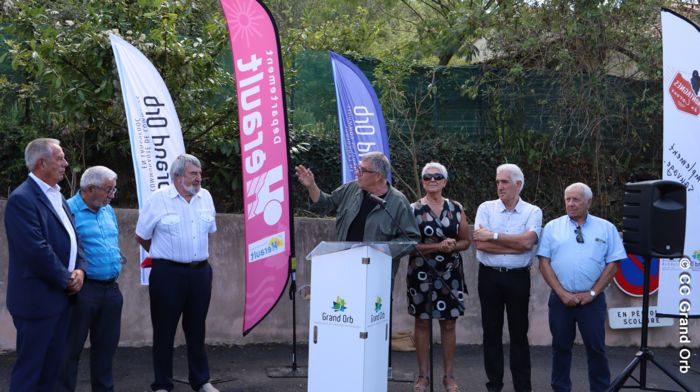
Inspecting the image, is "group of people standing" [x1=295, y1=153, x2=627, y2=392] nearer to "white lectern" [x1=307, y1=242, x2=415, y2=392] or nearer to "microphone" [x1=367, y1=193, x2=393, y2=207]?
"microphone" [x1=367, y1=193, x2=393, y2=207]

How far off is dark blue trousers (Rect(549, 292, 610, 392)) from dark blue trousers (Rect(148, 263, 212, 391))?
2.79 metres

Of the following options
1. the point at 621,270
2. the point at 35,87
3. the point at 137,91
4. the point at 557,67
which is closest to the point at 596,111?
the point at 557,67

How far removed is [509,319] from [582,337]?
1.90 feet

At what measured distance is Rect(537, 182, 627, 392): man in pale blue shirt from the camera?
5664 millimetres

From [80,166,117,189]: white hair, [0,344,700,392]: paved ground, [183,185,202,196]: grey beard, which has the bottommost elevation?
[0,344,700,392]: paved ground

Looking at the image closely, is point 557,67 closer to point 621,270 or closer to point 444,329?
point 621,270

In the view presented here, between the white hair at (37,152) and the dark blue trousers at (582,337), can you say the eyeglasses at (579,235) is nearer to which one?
the dark blue trousers at (582,337)

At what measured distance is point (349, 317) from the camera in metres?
5.03

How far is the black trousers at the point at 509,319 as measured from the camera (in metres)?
5.84

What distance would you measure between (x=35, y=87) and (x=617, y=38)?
730 centimetres

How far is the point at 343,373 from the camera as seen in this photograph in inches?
198

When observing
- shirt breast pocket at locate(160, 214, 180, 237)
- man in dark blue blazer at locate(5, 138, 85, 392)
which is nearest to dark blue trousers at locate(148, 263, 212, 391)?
shirt breast pocket at locate(160, 214, 180, 237)

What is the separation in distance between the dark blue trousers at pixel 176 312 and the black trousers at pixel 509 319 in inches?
88.9

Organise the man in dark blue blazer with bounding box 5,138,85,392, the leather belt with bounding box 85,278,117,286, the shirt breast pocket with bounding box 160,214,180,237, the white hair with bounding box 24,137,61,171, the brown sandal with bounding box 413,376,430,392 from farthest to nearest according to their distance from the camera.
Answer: the brown sandal with bounding box 413,376,430,392, the shirt breast pocket with bounding box 160,214,180,237, the leather belt with bounding box 85,278,117,286, the white hair with bounding box 24,137,61,171, the man in dark blue blazer with bounding box 5,138,85,392
